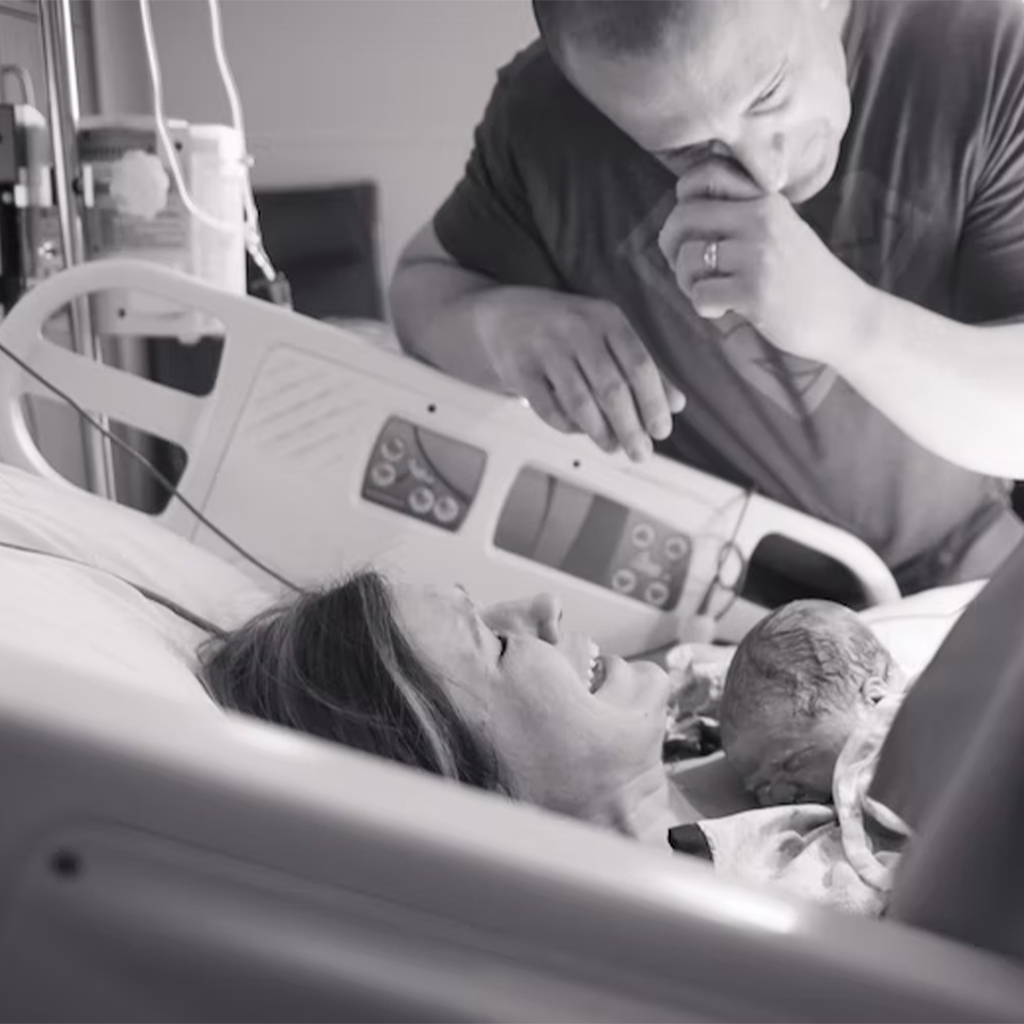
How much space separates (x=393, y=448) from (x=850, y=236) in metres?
0.69

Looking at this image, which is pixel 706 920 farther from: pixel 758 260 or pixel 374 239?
pixel 374 239

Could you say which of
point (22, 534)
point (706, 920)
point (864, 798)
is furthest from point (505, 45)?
point (706, 920)

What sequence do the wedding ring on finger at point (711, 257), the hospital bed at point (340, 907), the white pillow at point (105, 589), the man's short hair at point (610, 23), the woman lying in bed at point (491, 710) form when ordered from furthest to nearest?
the wedding ring on finger at point (711, 257) < the man's short hair at point (610, 23) < the woman lying in bed at point (491, 710) < the white pillow at point (105, 589) < the hospital bed at point (340, 907)

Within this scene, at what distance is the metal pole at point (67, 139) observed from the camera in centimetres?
184

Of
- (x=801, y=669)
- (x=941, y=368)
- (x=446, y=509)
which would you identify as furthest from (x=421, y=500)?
(x=941, y=368)

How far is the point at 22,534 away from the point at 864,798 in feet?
2.82

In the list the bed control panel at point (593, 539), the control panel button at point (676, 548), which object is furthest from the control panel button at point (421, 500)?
the control panel button at point (676, 548)

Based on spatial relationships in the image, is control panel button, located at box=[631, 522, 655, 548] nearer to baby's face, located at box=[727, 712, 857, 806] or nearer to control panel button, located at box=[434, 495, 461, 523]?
control panel button, located at box=[434, 495, 461, 523]

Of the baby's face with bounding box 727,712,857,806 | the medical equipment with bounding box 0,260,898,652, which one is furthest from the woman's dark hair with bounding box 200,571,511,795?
the medical equipment with bounding box 0,260,898,652

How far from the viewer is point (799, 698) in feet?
4.74

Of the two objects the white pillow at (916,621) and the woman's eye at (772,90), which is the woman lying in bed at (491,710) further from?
the woman's eye at (772,90)

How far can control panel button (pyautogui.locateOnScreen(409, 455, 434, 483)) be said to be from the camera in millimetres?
1826

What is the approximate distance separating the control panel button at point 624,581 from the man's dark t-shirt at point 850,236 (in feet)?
0.61

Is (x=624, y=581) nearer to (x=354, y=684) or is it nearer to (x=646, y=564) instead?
(x=646, y=564)
